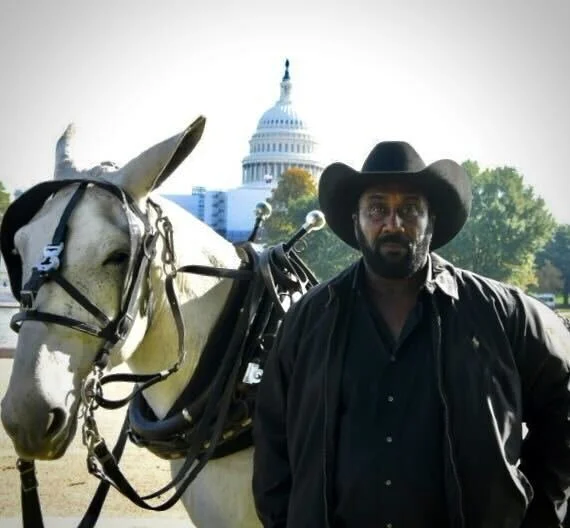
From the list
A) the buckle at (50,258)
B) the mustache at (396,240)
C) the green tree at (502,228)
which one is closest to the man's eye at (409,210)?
the mustache at (396,240)

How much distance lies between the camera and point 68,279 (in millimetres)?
3012

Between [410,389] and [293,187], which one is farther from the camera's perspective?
[293,187]

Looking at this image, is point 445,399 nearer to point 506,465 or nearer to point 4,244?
point 506,465

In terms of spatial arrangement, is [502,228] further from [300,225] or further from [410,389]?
[410,389]

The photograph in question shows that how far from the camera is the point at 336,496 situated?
109 inches

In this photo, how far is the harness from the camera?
126 inches

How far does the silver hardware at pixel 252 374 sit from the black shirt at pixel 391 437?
90 centimetres

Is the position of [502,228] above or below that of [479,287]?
below

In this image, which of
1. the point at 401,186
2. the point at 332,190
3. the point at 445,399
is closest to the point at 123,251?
the point at 332,190

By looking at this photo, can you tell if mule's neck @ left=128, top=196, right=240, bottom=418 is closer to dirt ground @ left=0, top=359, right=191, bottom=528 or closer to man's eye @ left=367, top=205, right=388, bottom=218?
man's eye @ left=367, top=205, right=388, bottom=218

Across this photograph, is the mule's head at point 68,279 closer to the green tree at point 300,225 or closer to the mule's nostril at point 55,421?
the mule's nostril at point 55,421

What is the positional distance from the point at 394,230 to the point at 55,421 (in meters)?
1.23

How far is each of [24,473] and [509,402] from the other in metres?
2.01

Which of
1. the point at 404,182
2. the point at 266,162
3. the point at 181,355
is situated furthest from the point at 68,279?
the point at 266,162
